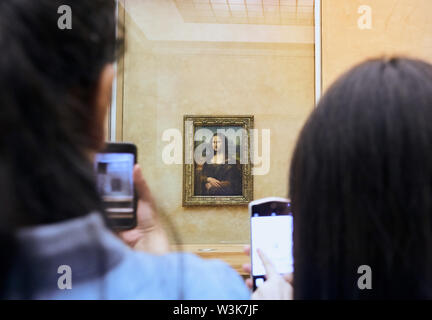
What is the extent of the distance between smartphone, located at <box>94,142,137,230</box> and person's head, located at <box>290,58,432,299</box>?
1.03 feet

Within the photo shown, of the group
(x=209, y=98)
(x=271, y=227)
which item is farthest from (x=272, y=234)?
(x=209, y=98)

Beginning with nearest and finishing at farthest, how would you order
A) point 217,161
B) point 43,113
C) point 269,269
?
point 43,113
point 269,269
point 217,161

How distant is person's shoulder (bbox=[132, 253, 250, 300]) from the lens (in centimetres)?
35

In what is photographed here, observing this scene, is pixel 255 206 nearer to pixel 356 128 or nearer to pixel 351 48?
pixel 356 128

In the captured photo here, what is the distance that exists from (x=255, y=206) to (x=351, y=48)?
1834mm

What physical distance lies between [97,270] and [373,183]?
0.32 m

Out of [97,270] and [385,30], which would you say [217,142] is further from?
[97,270]

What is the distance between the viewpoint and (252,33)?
256 centimetres

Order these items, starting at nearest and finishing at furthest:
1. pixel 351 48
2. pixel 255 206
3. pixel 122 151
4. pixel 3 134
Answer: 1. pixel 3 134
2. pixel 122 151
3. pixel 255 206
4. pixel 351 48

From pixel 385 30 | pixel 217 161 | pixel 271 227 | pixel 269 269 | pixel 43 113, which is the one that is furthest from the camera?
pixel 217 161

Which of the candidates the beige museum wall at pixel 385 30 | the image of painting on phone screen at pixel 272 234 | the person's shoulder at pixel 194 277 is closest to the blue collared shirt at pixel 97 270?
the person's shoulder at pixel 194 277

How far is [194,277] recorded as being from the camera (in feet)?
1.16

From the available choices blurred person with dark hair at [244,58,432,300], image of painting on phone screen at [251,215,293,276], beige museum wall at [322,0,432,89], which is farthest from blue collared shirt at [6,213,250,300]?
beige museum wall at [322,0,432,89]
